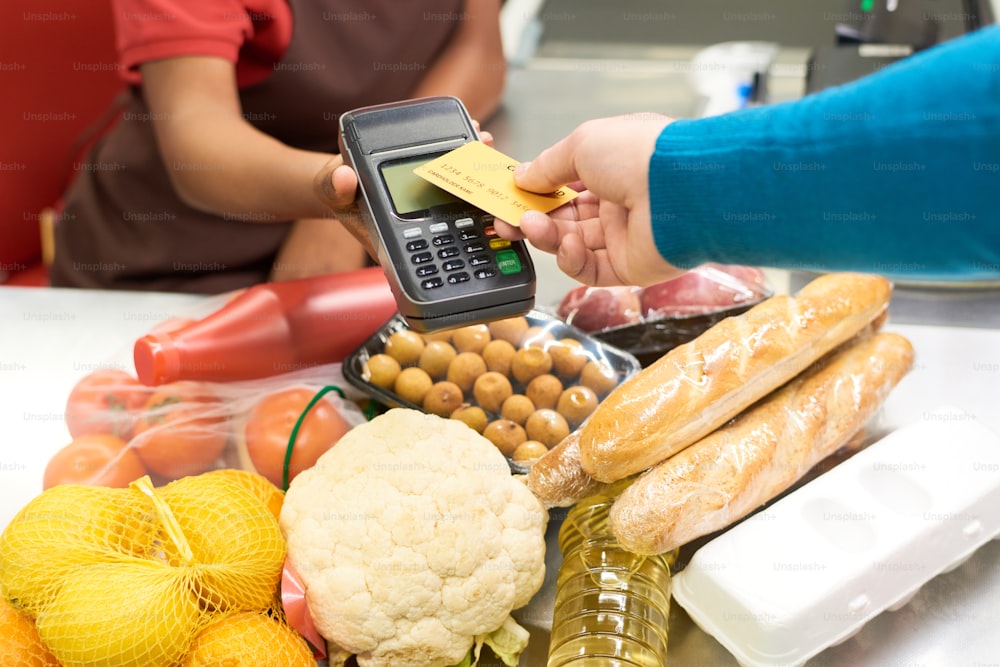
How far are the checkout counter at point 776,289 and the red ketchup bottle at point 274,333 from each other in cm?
12

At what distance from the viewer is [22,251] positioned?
57.1 inches

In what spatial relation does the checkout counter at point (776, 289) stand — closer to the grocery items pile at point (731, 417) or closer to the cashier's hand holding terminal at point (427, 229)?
the grocery items pile at point (731, 417)

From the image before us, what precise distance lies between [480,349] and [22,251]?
3.13 feet

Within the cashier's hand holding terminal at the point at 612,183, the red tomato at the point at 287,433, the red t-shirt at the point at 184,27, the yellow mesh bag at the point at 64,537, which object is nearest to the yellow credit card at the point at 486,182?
the cashier's hand holding terminal at the point at 612,183

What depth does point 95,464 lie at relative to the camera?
0.83 m

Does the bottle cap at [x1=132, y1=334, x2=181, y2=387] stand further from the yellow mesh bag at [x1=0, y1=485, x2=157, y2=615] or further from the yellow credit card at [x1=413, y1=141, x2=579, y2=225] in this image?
the yellow credit card at [x1=413, y1=141, x2=579, y2=225]

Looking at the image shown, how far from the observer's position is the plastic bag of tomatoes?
84 cm

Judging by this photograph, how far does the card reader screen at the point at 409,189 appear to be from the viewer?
0.77 m

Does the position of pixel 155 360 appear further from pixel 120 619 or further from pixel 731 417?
pixel 731 417

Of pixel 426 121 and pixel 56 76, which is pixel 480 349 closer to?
pixel 426 121

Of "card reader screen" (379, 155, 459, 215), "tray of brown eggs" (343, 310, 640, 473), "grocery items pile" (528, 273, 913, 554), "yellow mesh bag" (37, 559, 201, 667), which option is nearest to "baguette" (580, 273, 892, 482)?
"grocery items pile" (528, 273, 913, 554)

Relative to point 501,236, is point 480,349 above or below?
below

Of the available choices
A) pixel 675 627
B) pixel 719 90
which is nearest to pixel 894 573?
pixel 675 627

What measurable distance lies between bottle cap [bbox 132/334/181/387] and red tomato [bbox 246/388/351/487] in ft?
0.31
